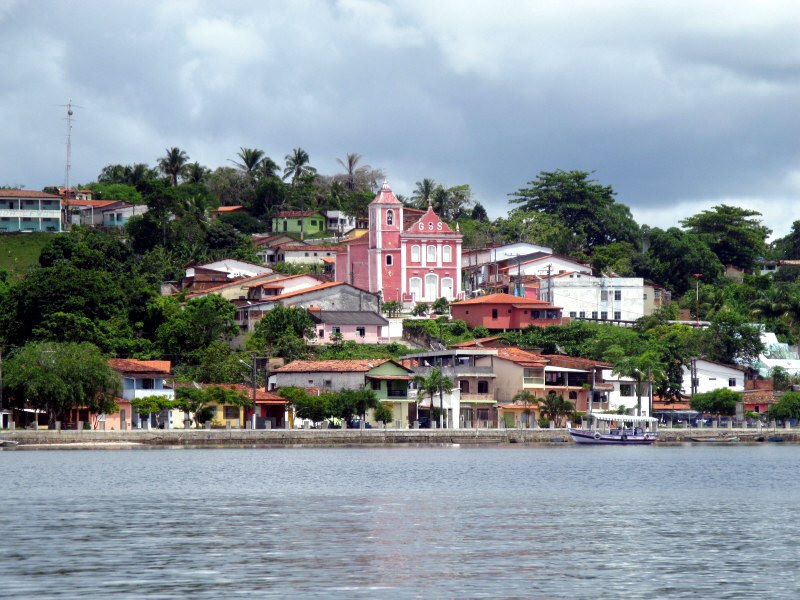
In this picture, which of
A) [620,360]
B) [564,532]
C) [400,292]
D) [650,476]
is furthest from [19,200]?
[564,532]

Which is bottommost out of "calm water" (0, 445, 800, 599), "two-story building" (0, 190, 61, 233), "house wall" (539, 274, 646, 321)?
"calm water" (0, 445, 800, 599)

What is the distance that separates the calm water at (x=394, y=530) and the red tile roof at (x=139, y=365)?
755 inches

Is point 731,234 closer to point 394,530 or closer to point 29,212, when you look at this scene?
point 29,212

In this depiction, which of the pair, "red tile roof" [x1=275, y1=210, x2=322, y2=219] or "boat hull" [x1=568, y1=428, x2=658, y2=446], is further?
"red tile roof" [x1=275, y1=210, x2=322, y2=219]

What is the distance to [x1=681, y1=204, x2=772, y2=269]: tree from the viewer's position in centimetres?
13738

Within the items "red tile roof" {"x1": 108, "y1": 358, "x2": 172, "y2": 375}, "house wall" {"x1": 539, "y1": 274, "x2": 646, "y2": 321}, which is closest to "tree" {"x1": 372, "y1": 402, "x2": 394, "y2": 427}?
"red tile roof" {"x1": 108, "y1": 358, "x2": 172, "y2": 375}

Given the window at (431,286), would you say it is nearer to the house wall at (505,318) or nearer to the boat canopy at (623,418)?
the house wall at (505,318)

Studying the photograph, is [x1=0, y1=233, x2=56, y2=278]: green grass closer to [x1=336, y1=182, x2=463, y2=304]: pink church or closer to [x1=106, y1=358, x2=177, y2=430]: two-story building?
[x1=336, y1=182, x2=463, y2=304]: pink church

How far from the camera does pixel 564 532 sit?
3772 centimetres

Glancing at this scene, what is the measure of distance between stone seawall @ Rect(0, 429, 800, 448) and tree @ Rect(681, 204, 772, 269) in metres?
48.4

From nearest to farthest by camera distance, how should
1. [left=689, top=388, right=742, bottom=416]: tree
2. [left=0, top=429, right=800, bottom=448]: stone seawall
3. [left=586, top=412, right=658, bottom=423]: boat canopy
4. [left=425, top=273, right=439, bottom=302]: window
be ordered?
[left=0, top=429, right=800, bottom=448]: stone seawall → [left=586, top=412, right=658, bottom=423]: boat canopy → [left=689, top=388, right=742, bottom=416]: tree → [left=425, top=273, right=439, bottom=302]: window

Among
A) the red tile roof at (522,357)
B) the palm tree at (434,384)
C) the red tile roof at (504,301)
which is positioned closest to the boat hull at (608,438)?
the red tile roof at (522,357)

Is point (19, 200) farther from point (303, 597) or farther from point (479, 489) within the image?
point (303, 597)

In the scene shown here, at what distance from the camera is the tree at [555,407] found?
3600 inches
